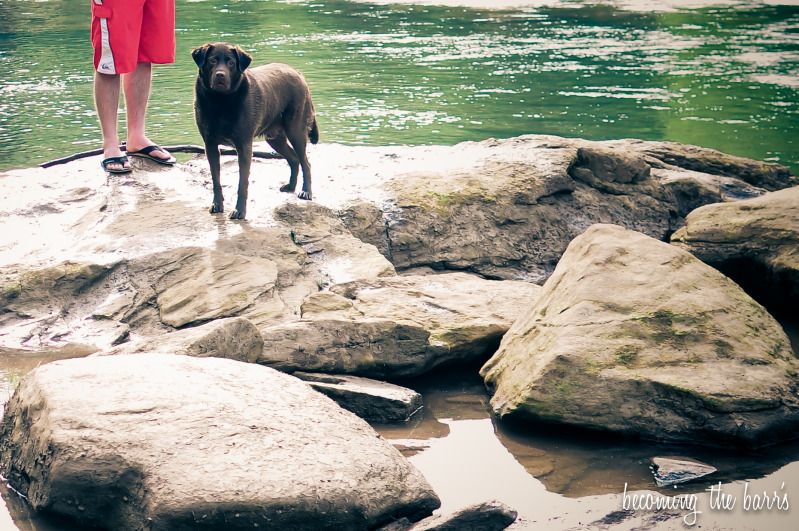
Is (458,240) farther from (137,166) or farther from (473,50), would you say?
(473,50)

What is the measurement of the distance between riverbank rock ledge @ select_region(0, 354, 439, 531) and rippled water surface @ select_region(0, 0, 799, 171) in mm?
7475

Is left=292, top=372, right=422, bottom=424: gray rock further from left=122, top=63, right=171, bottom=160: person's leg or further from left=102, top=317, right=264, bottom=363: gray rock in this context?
left=122, top=63, right=171, bottom=160: person's leg

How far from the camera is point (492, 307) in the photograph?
6676 mm

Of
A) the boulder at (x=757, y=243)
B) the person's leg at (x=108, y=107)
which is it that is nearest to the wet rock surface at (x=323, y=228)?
the person's leg at (x=108, y=107)

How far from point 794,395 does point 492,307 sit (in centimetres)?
204

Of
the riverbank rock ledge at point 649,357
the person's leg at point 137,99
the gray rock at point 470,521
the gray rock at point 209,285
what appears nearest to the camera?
the gray rock at point 470,521

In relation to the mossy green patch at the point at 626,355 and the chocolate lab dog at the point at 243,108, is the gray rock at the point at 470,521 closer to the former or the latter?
the mossy green patch at the point at 626,355

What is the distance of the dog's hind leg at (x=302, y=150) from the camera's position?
777 cm

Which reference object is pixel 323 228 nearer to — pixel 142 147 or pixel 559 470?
pixel 142 147

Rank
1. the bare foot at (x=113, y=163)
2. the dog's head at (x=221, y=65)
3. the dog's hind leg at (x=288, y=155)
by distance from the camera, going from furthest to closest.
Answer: the dog's hind leg at (x=288, y=155)
the bare foot at (x=113, y=163)
the dog's head at (x=221, y=65)

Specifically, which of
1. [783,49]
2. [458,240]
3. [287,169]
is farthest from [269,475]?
[783,49]

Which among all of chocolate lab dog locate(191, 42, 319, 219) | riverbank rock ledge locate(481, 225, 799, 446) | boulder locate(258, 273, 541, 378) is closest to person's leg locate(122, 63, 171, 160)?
chocolate lab dog locate(191, 42, 319, 219)

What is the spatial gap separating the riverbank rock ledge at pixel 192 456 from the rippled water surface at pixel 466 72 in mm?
7475

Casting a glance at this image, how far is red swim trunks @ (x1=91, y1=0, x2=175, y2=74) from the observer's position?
285 inches
